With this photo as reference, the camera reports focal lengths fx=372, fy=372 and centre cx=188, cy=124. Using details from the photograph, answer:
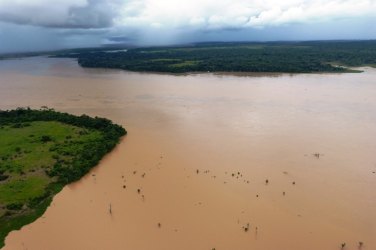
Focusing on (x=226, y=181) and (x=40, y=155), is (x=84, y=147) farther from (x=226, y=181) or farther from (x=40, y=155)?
(x=226, y=181)

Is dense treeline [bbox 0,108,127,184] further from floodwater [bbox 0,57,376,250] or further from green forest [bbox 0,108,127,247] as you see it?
floodwater [bbox 0,57,376,250]

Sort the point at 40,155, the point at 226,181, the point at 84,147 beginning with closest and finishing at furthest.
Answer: the point at 226,181, the point at 40,155, the point at 84,147

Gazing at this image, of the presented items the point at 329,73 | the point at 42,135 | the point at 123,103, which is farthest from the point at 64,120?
the point at 329,73

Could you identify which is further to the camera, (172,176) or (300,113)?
(300,113)

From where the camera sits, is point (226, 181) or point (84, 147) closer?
point (226, 181)

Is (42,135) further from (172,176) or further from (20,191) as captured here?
(172,176)

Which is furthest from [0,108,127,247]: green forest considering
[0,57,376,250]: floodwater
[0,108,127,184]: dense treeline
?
[0,57,376,250]: floodwater

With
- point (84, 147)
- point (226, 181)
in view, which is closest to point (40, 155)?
point (84, 147)
